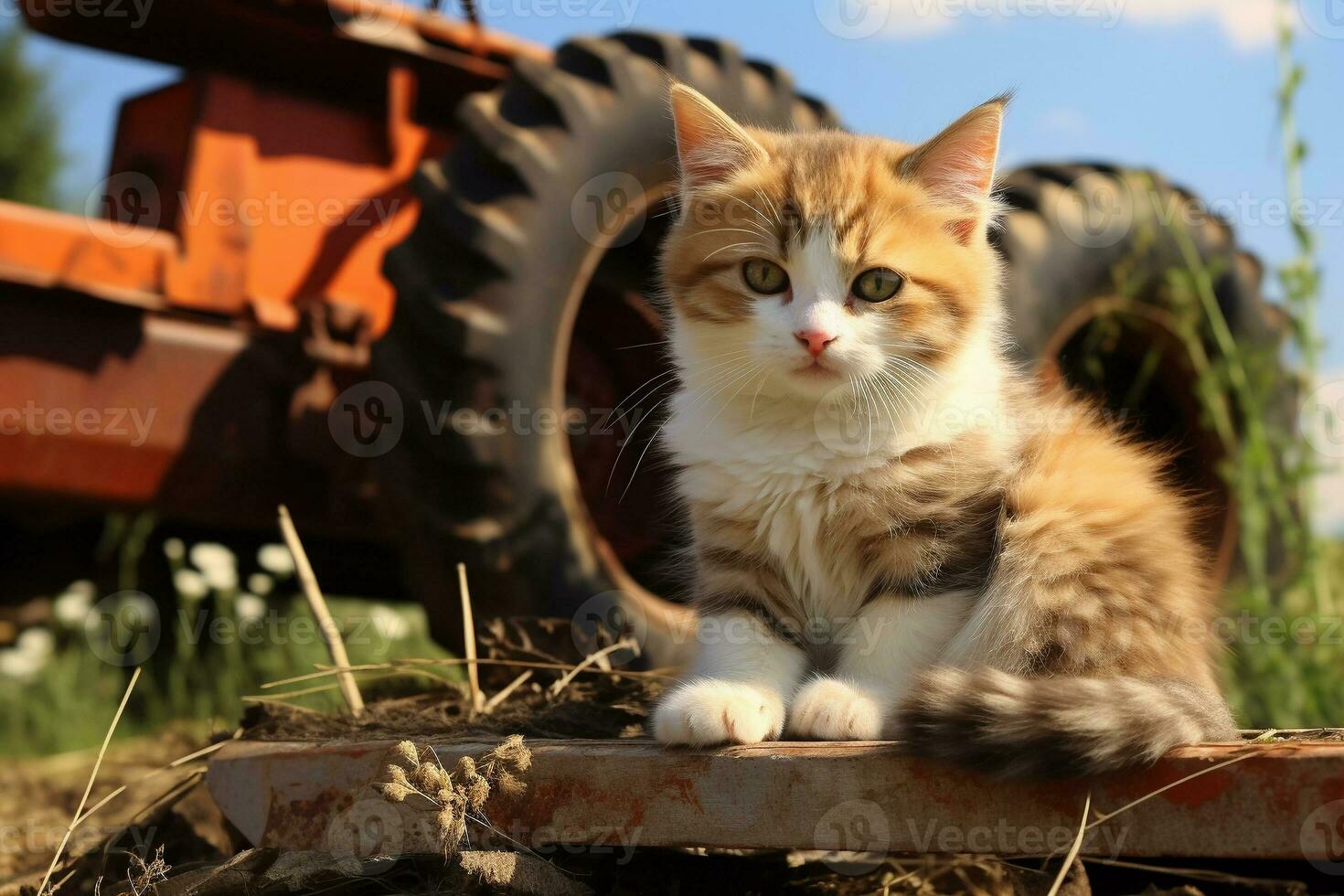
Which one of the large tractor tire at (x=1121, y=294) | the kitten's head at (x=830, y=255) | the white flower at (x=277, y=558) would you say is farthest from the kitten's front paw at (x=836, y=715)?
the white flower at (x=277, y=558)

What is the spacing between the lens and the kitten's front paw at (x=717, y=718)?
1.46m

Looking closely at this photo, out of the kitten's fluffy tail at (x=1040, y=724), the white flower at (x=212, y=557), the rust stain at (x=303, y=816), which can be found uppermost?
the kitten's fluffy tail at (x=1040, y=724)

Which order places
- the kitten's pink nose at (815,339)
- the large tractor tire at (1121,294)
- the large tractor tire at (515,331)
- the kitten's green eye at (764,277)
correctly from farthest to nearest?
1. the large tractor tire at (1121,294)
2. the large tractor tire at (515,331)
3. the kitten's green eye at (764,277)
4. the kitten's pink nose at (815,339)

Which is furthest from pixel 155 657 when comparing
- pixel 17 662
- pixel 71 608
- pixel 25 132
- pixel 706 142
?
pixel 25 132

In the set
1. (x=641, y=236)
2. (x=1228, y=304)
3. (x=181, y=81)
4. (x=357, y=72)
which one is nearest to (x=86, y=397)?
(x=181, y=81)

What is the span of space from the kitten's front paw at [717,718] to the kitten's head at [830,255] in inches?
18.7

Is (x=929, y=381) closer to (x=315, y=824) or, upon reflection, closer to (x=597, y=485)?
(x=315, y=824)

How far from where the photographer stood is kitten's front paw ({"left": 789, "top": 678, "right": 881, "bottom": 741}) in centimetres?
150

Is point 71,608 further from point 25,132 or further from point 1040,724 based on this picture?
point 25,132

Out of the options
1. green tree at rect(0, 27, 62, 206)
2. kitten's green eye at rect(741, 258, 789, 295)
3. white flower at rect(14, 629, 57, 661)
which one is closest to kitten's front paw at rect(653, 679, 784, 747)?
kitten's green eye at rect(741, 258, 789, 295)

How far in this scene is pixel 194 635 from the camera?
400cm

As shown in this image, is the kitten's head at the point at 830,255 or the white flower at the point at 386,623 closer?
the kitten's head at the point at 830,255

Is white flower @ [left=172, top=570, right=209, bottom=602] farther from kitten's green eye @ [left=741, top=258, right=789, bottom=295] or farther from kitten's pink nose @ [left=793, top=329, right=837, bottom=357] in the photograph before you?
kitten's pink nose @ [left=793, top=329, right=837, bottom=357]

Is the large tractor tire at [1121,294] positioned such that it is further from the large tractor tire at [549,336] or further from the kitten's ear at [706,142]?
the kitten's ear at [706,142]
